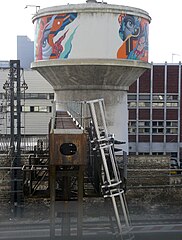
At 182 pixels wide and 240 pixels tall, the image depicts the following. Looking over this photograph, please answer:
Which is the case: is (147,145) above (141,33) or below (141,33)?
below

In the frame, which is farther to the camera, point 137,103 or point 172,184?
point 137,103

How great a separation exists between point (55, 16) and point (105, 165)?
435 inches

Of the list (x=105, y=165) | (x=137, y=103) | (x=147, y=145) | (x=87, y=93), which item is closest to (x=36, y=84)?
(x=137, y=103)

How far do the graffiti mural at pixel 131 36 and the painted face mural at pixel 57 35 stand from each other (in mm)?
2189

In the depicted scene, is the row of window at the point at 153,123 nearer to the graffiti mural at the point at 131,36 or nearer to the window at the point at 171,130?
the window at the point at 171,130

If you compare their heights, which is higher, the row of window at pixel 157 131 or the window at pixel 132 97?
the window at pixel 132 97

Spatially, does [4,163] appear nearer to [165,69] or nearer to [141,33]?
[141,33]

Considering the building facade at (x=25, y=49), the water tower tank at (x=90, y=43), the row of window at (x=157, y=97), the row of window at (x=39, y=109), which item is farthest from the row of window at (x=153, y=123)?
the water tower tank at (x=90, y=43)

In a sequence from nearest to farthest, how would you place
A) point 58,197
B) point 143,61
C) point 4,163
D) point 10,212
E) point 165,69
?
point 58,197, point 10,212, point 4,163, point 143,61, point 165,69

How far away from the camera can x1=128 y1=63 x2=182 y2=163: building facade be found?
33219 millimetres

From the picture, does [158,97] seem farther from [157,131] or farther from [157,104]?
[157,131]

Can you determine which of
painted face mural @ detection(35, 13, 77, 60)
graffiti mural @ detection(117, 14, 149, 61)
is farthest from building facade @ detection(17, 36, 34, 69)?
graffiti mural @ detection(117, 14, 149, 61)

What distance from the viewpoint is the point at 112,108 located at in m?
19.5

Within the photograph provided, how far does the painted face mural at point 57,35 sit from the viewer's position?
17375mm
